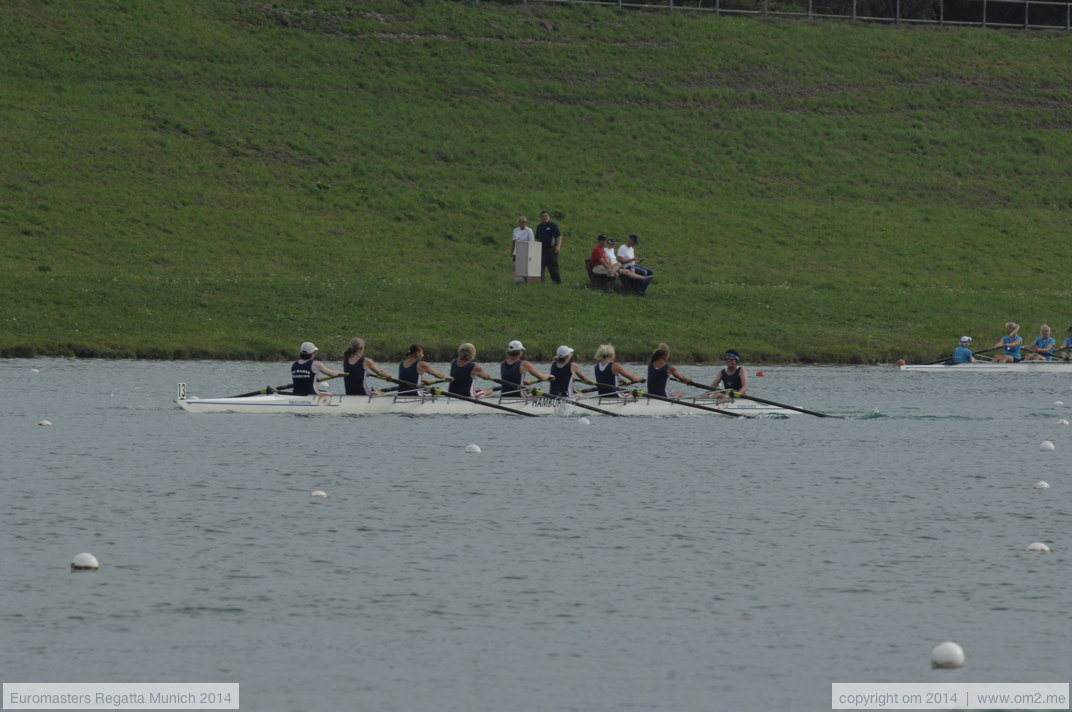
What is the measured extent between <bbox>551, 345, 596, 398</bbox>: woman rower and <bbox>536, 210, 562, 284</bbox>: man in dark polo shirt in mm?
16619

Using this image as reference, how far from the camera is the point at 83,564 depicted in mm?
14555

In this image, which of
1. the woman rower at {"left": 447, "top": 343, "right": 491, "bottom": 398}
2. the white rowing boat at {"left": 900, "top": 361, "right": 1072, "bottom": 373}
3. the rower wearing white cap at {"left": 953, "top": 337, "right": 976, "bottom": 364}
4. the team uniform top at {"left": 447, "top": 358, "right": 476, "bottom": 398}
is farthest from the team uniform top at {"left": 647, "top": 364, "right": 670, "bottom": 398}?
the rower wearing white cap at {"left": 953, "top": 337, "right": 976, "bottom": 364}

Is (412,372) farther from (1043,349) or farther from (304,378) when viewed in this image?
(1043,349)

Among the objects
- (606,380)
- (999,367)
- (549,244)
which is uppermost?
(549,244)

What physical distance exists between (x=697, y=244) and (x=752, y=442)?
98.1ft

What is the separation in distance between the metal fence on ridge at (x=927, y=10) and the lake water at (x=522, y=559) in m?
59.0

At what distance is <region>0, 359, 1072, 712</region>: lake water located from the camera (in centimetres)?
1148

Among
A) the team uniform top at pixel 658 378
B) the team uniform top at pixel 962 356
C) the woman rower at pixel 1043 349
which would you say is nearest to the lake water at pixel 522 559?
the team uniform top at pixel 658 378

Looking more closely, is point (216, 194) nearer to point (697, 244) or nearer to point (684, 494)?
point (697, 244)

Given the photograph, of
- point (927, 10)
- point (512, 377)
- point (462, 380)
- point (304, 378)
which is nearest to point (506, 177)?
point (512, 377)

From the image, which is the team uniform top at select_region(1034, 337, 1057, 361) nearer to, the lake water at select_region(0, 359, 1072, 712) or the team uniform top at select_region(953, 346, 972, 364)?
the team uniform top at select_region(953, 346, 972, 364)

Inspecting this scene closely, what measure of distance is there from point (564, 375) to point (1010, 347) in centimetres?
1598

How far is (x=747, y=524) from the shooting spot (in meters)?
17.8

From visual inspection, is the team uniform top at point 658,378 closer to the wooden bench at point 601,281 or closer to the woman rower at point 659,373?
the woman rower at point 659,373
